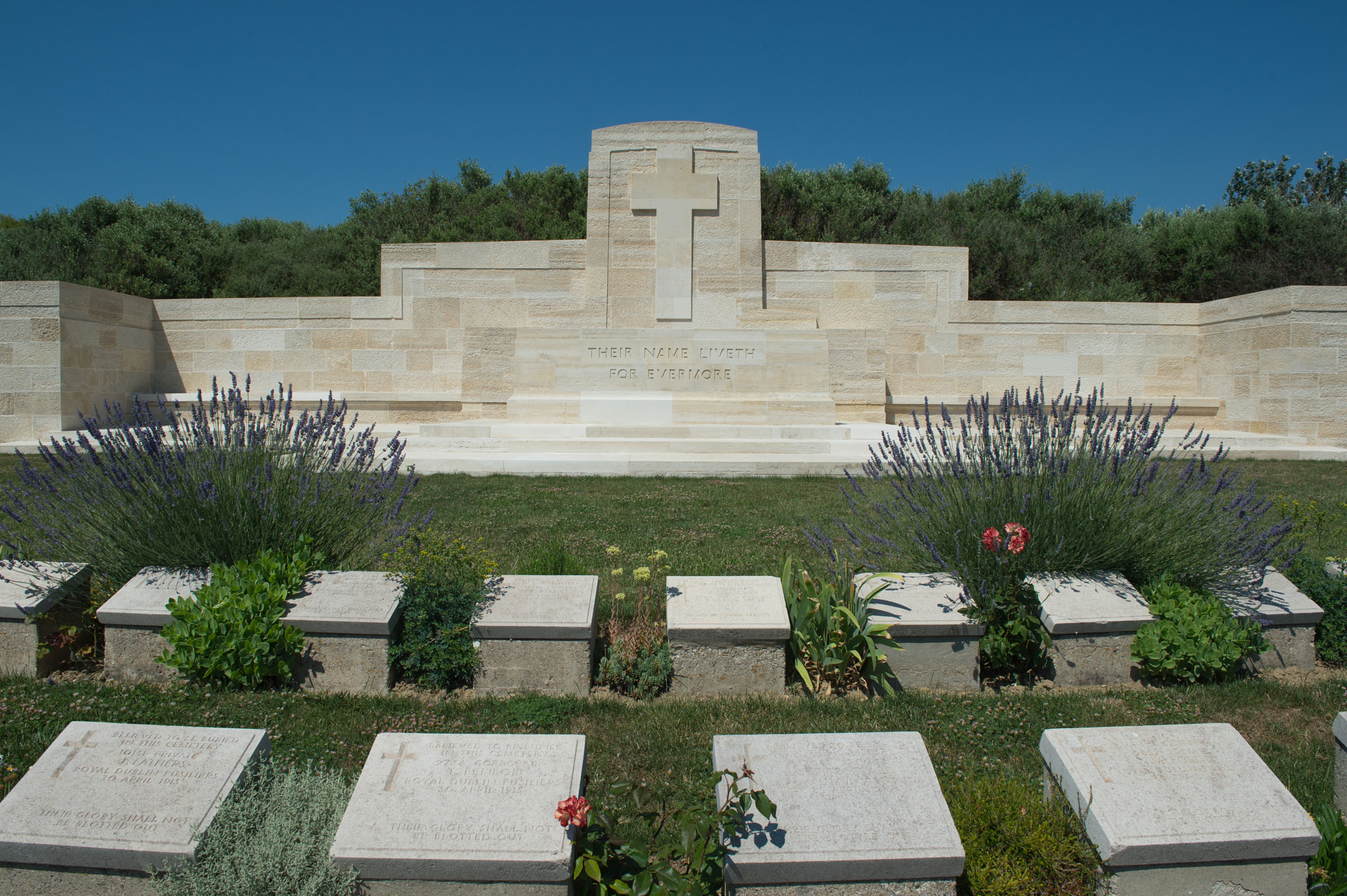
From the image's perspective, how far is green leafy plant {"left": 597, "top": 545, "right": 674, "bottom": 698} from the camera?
334 cm

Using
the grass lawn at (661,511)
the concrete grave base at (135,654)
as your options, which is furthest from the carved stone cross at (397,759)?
the grass lawn at (661,511)

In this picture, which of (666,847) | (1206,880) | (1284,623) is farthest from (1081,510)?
(666,847)

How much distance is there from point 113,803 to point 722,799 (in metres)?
1.58

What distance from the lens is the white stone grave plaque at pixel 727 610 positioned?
3268 mm

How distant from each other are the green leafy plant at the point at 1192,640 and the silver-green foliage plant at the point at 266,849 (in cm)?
306

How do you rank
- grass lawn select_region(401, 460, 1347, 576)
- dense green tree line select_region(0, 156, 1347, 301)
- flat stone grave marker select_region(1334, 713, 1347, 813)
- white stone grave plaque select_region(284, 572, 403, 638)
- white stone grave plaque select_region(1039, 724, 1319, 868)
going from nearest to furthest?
white stone grave plaque select_region(1039, 724, 1319, 868), flat stone grave marker select_region(1334, 713, 1347, 813), white stone grave plaque select_region(284, 572, 403, 638), grass lawn select_region(401, 460, 1347, 576), dense green tree line select_region(0, 156, 1347, 301)

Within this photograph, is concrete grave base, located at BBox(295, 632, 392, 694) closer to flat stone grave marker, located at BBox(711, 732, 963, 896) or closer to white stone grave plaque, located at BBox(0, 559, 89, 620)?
white stone grave plaque, located at BBox(0, 559, 89, 620)

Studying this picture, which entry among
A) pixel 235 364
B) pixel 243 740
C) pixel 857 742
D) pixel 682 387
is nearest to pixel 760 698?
pixel 857 742

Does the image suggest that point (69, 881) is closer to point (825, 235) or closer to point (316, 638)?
point (316, 638)

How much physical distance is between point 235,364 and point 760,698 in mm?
12696

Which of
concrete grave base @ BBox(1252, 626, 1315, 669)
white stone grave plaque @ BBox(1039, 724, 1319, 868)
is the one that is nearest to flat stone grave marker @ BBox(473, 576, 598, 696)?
white stone grave plaque @ BBox(1039, 724, 1319, 868)

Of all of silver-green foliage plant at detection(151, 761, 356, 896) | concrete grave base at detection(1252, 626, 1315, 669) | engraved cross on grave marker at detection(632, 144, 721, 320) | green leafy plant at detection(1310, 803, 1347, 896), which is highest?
engraved cross on grave marker at detection(632, 144, 721, 320)

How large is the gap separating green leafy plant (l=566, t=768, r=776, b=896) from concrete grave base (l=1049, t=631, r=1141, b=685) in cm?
182

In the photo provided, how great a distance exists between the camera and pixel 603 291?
12109 mm
